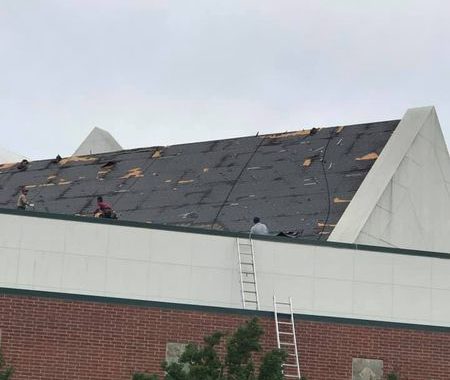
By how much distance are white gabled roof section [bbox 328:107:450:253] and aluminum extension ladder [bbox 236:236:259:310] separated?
13.1 ft

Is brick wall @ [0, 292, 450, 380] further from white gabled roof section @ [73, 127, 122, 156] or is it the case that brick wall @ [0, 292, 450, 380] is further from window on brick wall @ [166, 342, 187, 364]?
white gabled roof section @ [73, 127, 122, 156]

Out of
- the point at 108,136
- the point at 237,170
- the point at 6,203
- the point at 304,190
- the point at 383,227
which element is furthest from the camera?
the point at 108,136

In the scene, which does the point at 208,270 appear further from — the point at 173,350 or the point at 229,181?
the point at 229,181

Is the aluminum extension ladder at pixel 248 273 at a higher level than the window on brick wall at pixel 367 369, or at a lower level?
higher

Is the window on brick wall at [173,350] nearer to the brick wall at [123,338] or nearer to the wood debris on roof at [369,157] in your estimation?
the brick wall at [123,338]

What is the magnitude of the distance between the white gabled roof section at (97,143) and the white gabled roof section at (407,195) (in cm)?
1831

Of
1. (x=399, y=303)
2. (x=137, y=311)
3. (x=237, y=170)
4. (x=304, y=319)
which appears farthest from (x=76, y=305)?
(x=237, y=170)

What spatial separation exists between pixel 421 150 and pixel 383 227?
130 inches

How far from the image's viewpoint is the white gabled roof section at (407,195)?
3547cm

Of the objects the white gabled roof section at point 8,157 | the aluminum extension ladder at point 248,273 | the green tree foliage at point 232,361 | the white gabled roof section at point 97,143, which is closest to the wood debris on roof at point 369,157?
the aluminum extension ladder at point 248,273

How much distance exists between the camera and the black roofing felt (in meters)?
37.4

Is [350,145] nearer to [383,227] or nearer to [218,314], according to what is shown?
[383,227]

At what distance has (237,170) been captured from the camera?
41.0 meters

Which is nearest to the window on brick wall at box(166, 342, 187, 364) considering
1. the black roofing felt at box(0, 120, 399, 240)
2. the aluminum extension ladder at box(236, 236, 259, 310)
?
the aluminum extension ladder at box(236, 236, 259, 310)
